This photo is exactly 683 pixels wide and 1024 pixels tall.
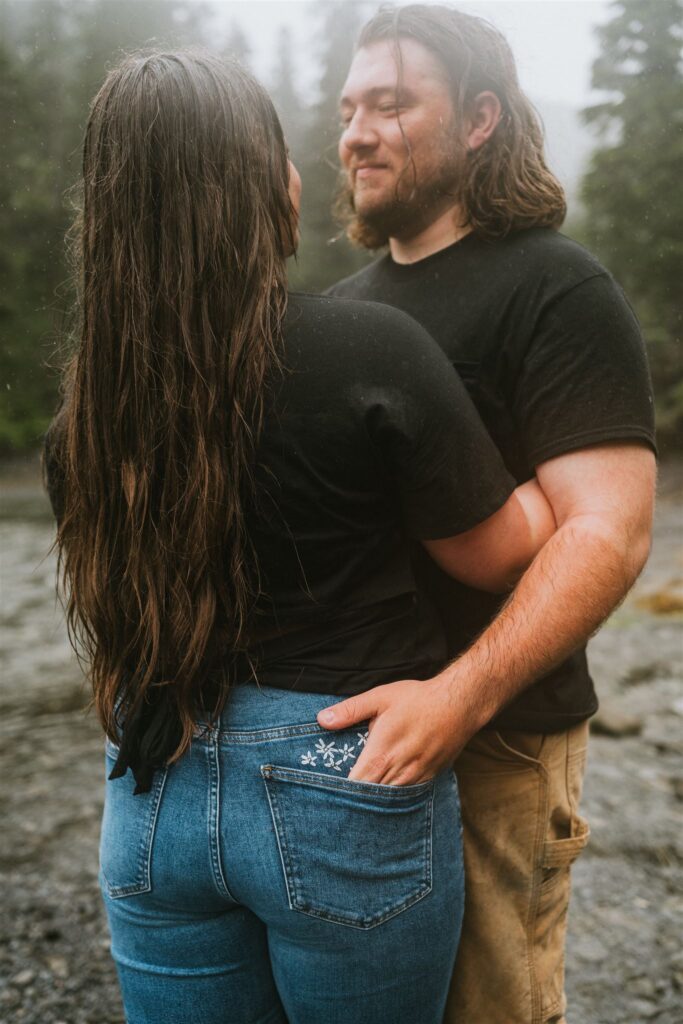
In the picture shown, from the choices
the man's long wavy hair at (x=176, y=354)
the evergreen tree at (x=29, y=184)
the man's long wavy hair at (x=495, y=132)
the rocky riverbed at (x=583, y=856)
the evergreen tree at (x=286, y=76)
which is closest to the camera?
the man's long wavy hair at (x=176, y=354)

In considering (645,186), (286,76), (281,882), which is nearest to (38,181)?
(645,186)

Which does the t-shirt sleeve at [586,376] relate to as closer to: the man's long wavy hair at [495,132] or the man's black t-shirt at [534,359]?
the man's black t-shirt at [534,359]

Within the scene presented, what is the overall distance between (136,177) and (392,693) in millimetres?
896

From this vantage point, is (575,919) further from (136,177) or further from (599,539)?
(136,177)

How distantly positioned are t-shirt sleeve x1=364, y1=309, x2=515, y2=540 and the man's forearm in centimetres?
17

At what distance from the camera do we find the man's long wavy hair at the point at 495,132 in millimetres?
1894

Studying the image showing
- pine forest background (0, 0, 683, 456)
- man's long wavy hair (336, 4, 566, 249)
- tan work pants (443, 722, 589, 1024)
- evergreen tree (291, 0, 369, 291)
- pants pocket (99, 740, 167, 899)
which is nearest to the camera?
pants pocket (99, 740, 167, 899)

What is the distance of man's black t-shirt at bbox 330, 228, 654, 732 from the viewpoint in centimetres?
160

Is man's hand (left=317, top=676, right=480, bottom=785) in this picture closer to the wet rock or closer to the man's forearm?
the man's forearm

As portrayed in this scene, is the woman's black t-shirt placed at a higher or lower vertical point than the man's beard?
lower

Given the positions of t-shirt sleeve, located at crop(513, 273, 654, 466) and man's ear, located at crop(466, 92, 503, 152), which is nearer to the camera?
t-shirt sleeve, located at crop(513, 273, 654, 466)

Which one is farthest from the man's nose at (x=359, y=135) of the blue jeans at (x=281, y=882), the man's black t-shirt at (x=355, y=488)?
the blue jeans at (x=281, y=882)

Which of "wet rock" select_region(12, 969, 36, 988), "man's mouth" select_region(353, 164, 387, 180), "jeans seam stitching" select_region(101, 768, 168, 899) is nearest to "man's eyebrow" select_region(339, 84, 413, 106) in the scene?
"man's mouth" select_region(353, 164, 387, 180)

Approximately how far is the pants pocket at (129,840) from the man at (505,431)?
344mm
